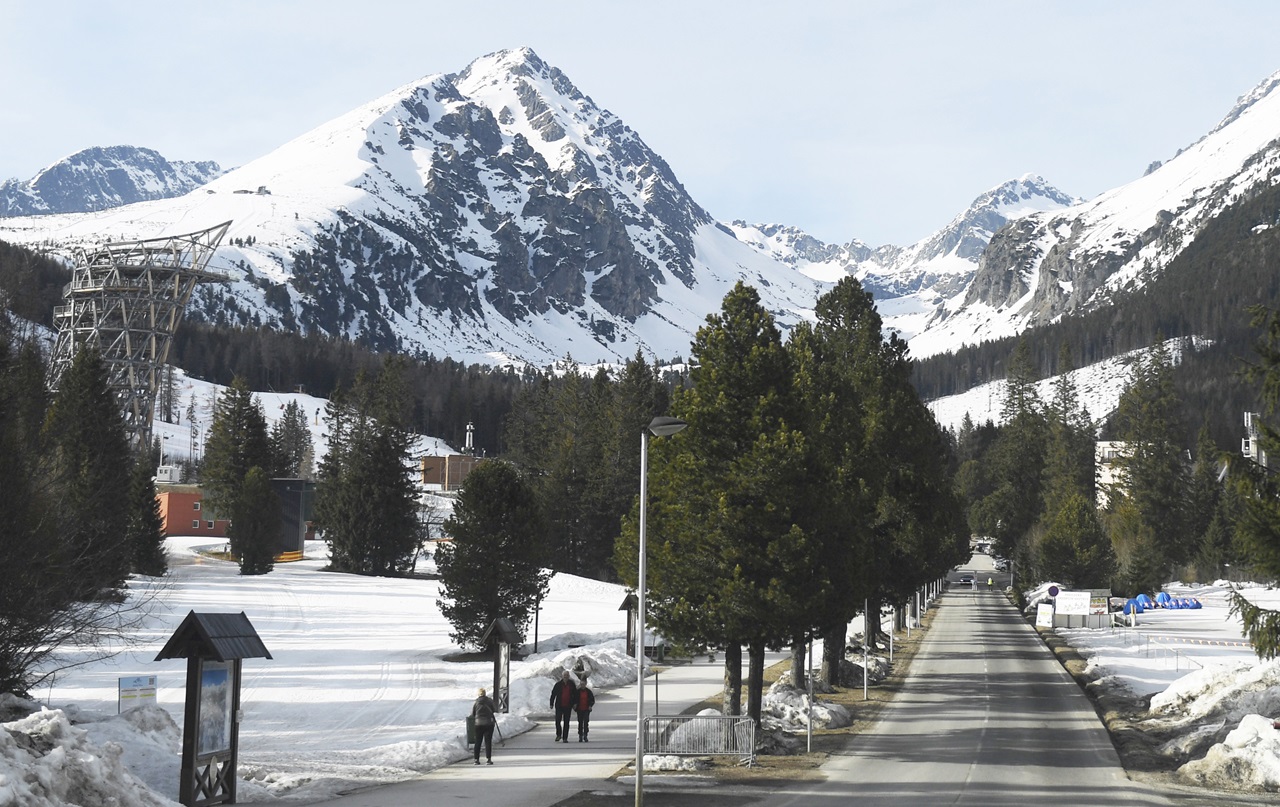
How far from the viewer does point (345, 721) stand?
34844 millimetres

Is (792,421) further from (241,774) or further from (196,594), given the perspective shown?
(196,594)

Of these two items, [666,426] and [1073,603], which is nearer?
[666,426]

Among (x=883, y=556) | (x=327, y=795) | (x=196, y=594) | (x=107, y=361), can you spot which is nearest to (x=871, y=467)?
(x=883, y=556)

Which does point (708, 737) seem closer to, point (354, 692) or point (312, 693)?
point (354, 692)

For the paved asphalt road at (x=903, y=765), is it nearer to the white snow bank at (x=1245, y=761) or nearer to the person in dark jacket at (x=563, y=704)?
the person in dark jacket at (x=563, y=704)

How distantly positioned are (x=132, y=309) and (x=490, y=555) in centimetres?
6600

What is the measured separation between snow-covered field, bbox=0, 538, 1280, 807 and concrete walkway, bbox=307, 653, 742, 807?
3.17 feet

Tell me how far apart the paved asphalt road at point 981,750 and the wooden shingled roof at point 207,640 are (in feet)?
34.7

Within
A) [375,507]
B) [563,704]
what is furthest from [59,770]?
[375,507]

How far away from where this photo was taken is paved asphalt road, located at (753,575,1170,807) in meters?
24.7

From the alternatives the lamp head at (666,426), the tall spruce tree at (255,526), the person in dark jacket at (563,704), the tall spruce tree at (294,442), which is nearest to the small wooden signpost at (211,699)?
the lamp head at (666,426)

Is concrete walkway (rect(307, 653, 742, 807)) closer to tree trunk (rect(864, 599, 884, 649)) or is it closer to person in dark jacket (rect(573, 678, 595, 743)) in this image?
person in dark jacket (rect(573, 678, 595, 743))

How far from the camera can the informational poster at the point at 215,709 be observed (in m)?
21.3

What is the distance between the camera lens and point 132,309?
103938mm
